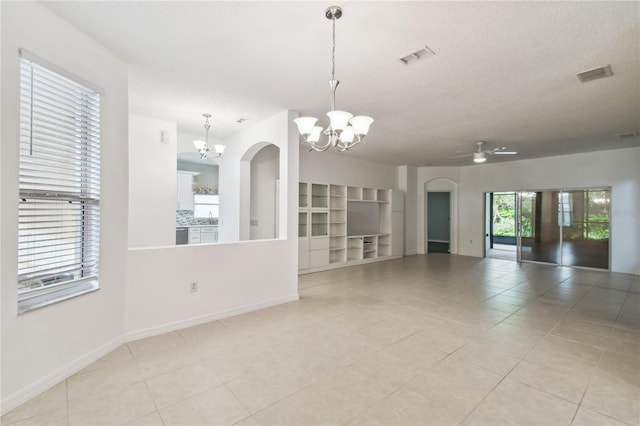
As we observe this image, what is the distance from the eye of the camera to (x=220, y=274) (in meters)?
3.62

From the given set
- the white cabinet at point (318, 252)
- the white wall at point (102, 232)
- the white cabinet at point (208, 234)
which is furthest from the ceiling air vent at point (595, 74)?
the white cabinet at point (208, 234)

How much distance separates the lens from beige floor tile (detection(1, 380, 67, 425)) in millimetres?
1843

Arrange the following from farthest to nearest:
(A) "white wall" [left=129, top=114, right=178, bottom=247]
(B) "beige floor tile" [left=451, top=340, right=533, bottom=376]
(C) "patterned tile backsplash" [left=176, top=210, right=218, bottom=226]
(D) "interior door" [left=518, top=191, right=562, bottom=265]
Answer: (C) "patterned tile backsplash" [left=176, top=210, right=218, bottom=226]
(D) "interior door" [left=518, top=191, right=562, bottom=265]
(A) "white wall" [left=129, top=114, right=178, bottom=247]
(B) "beige floor tile" [left=451, top=340, right=533, bottom=376]

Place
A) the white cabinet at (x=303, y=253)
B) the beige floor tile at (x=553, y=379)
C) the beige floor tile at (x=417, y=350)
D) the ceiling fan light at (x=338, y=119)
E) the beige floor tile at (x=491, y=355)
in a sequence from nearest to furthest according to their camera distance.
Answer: the beige floor tile at (x=553, y=379) < the ceiling fan light at (x=338, y=119) < the beige floor tile at (x=491, y=355) < the beige floor tile at (x=417, y=350) < the white cabinet at (x=303, y=253)

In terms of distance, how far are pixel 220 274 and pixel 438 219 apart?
32.3ft

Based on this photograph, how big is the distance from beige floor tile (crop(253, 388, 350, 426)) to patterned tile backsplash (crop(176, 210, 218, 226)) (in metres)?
6.95

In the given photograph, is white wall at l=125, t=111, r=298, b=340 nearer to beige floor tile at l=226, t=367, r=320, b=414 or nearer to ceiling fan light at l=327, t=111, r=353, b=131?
beige floor tile at l=226, t=367, r=320, b=414

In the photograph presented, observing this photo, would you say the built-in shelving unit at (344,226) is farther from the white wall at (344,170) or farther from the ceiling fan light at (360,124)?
the ceiling fan light at (360,124)

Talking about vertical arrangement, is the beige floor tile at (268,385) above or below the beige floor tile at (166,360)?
below

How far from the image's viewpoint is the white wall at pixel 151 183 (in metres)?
4.41

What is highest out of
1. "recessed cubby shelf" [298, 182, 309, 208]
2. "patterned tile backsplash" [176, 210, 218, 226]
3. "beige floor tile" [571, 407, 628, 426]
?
"recessed cubby shelf" [298, 182, 309, 208]

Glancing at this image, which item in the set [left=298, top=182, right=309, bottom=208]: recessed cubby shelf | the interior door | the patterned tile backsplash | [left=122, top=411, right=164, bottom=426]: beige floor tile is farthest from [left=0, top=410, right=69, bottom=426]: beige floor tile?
the interior door

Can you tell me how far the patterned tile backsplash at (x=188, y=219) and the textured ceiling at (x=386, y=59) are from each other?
424 centimetres

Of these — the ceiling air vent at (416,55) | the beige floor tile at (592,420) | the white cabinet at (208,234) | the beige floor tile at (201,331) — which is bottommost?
the beige floor tile at (592,420)
